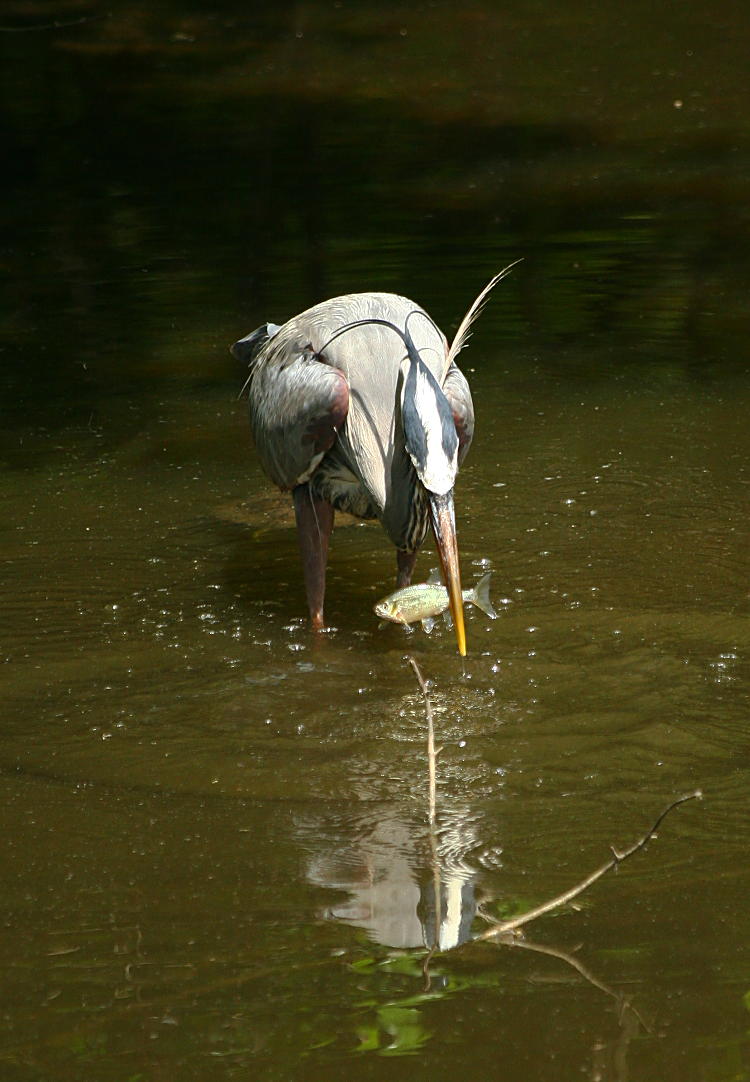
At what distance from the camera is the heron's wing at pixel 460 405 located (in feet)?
18.7

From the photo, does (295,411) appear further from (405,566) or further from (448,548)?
(448,548)

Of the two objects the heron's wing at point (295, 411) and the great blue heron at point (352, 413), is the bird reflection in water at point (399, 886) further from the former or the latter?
the heron's wing at point (295, 411)

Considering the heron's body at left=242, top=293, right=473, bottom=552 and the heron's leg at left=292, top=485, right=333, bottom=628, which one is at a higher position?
the heron's body at left=242, top=293, right=473, bottom=552

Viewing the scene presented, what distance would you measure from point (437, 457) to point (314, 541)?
1.25 meters

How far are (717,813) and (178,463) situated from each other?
434 centimetres

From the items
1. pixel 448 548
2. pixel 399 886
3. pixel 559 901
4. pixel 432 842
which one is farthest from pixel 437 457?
pixel 559 901

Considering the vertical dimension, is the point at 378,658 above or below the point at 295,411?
below

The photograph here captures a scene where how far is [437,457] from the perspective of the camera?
16.0 ft

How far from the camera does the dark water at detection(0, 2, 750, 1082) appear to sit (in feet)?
11.6

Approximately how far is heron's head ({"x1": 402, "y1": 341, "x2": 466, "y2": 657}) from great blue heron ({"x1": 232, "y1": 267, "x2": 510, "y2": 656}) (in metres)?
0.03

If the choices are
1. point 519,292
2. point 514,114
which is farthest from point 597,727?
point 514,114

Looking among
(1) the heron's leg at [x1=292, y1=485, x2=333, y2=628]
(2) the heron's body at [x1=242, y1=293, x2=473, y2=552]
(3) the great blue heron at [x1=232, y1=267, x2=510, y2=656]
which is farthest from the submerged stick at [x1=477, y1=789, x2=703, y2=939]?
(1) the heron's leg at [x1=292, y1=485, x2=333, y2=628]

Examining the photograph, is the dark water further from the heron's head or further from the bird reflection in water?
the heron's head

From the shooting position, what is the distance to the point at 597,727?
498 centimetres
